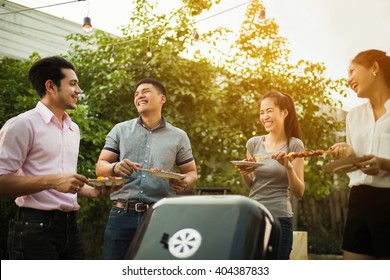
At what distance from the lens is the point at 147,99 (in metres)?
2.16

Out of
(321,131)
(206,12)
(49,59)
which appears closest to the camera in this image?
(49,59)

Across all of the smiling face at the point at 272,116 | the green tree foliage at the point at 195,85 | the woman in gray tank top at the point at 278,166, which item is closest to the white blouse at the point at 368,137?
the woman in gray tank top at the point at 278,166

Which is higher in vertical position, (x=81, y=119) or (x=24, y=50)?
(x=24, y=50)

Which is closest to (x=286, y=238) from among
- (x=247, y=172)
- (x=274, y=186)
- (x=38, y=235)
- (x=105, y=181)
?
(x=274, y=186)

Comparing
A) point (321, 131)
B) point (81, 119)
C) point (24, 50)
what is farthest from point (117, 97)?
point (321, 131)

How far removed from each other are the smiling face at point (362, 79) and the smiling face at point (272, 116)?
55cm

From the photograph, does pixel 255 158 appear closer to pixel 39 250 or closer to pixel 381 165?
pixel 381 165

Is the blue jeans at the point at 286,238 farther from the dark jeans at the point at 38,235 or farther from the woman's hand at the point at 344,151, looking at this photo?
the dark jeans at the point at 38,235

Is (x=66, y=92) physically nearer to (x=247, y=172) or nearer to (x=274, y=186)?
(x=247, y=172)

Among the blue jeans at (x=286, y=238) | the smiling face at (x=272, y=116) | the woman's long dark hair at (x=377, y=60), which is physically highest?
the woman's long dark hair at (x=377, y=60)

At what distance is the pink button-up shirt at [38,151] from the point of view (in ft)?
5.13

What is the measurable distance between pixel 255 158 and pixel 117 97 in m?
1.79

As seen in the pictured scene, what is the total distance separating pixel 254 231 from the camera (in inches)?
50.7

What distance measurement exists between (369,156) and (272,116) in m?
0.75
